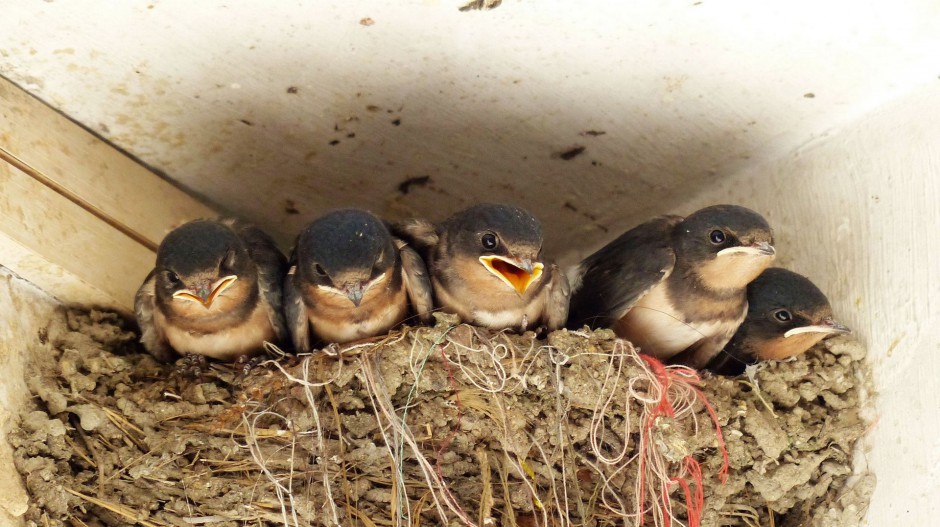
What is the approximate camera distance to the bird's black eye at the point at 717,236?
3533mm

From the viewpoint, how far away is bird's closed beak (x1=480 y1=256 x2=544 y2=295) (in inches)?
127

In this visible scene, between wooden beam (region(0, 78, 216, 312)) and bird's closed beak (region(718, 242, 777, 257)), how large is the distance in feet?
6.87

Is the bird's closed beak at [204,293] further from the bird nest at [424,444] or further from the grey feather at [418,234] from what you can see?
the grey feather at [418,234]

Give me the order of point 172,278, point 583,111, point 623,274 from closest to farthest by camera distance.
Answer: point 172,278 → point 623,274 → point 583,111

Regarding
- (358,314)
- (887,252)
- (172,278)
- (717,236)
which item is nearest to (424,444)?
(358,314)

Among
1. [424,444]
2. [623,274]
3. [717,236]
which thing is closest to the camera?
[424,444]

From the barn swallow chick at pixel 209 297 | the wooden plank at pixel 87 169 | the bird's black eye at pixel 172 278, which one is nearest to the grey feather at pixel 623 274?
the barn swallow chick at pixel 209 297

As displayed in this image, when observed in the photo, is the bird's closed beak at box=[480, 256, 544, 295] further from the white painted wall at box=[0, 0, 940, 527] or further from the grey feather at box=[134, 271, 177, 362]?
the grey feather at box=[134, 271, 177, 362]

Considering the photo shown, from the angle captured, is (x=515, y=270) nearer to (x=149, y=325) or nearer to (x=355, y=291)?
(x=355, y=291)

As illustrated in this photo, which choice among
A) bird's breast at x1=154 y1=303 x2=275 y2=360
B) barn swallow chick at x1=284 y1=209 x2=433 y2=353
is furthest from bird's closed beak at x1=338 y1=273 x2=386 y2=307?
bird's breast at x1=154 y1=303 x2=275 y2=360

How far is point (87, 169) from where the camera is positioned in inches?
147

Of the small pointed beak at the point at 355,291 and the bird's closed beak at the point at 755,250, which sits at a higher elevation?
the bird's closed beak at the point at 755,250

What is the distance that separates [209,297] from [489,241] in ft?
2.97

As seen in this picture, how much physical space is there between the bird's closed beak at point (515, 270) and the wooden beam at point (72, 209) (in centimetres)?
137
